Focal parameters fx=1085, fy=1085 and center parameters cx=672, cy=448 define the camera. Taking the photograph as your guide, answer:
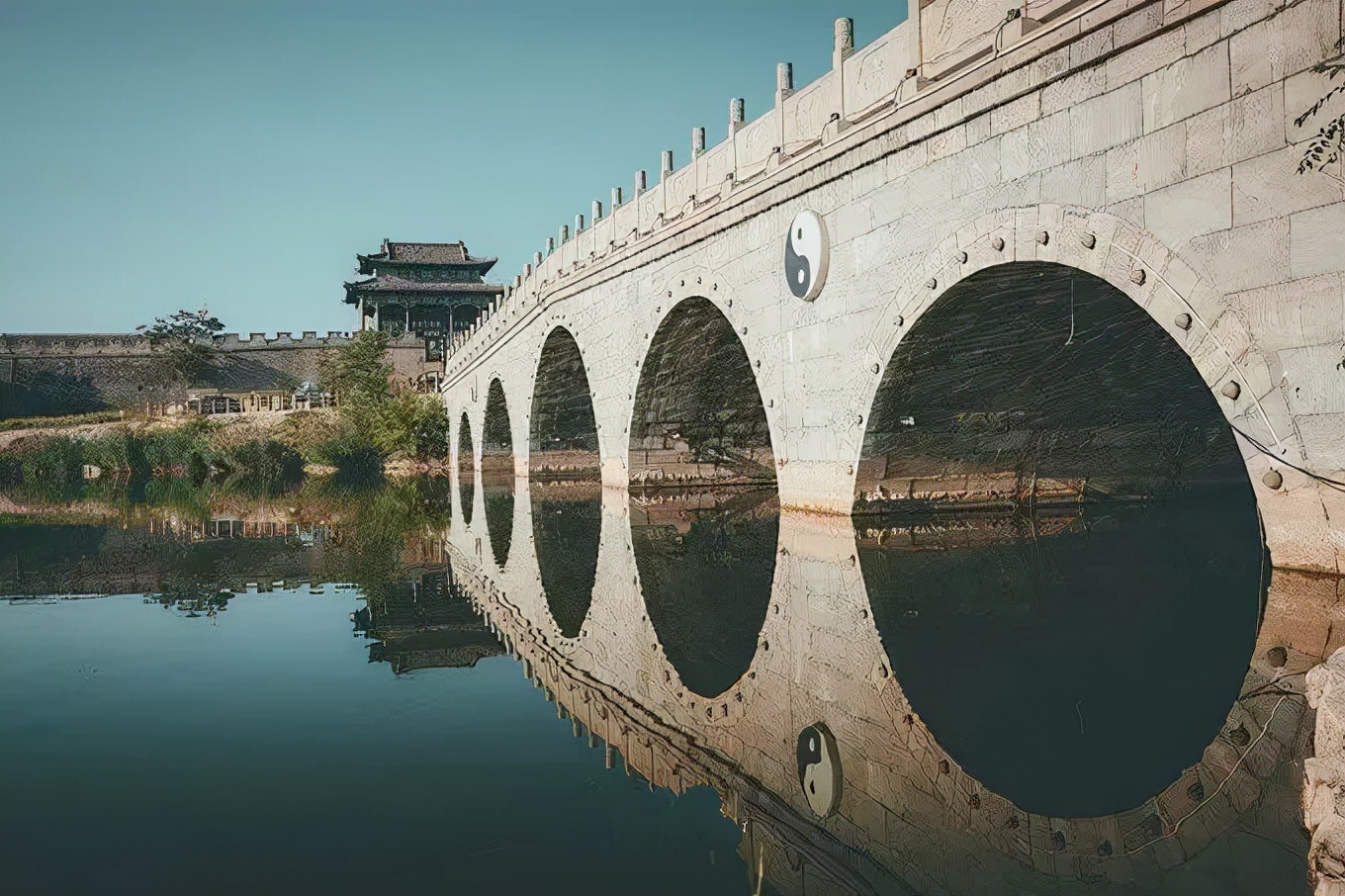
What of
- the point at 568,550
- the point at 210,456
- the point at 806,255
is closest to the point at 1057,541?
the point at 806,255

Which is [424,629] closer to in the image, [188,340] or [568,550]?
[568,550]

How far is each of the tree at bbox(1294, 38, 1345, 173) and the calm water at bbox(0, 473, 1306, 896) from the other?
295cm

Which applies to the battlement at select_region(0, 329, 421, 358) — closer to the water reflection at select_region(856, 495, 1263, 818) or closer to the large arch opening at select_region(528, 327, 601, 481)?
the large arch opening at select_region(528, 327, 601, 481)

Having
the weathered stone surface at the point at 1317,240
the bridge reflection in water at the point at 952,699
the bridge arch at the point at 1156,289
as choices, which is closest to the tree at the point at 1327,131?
the weathered stone surface at the point at 1317,240

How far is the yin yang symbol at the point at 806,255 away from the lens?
12836 millimetres

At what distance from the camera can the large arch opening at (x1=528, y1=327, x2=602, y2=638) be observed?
10002 millimetres

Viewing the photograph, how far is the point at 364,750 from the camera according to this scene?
15.2 ft

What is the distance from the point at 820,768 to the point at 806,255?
31.6 feet

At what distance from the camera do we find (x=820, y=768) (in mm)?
4297

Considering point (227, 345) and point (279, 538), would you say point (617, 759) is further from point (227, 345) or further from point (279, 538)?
point (227, 345)

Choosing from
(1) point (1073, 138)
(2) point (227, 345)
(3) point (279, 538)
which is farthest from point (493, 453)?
(2) point (227, 345)

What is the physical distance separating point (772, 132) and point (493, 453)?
2558 centimetres

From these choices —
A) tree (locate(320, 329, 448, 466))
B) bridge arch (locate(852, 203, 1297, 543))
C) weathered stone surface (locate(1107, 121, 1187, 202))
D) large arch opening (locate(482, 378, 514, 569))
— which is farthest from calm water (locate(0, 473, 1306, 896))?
tree (locate(320, 329, 448, 466))

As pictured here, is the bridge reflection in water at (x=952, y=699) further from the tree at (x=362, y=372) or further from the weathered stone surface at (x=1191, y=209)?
the tree at (x=362, y=372)
